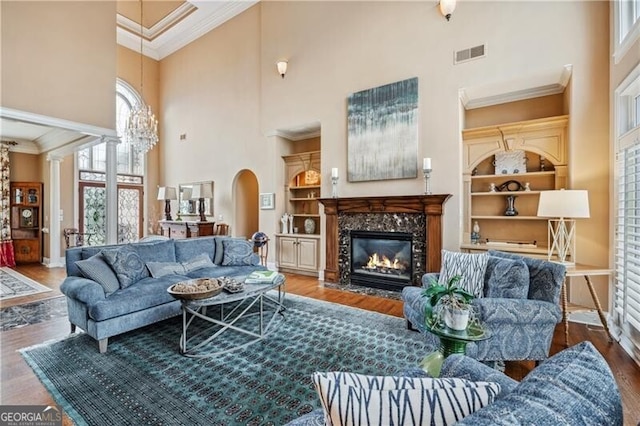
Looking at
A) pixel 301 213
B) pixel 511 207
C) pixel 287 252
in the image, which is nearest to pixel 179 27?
pixel 301 213

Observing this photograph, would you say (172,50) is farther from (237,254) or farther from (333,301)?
(333,301)

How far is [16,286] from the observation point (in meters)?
5.09

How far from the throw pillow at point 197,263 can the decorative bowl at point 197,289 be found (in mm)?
1093

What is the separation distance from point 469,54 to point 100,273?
534 centimetres

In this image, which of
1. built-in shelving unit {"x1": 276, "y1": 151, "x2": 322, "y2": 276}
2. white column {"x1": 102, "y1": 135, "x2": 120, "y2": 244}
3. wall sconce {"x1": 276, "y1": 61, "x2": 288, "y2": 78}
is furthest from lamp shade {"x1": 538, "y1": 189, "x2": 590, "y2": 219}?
white column {"x1": 102, "y1": 135, "x2": 120, "y2": 244}

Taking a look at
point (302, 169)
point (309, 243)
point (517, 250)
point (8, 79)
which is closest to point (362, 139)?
point (302, 169)

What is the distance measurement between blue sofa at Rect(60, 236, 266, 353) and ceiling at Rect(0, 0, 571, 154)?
2717 millimetres

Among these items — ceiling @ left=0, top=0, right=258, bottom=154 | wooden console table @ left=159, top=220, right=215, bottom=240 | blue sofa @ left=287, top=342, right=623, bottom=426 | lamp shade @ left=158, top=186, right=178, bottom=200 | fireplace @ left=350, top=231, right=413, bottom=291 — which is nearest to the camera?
blue sofa @ left=287, top=342, right=623, bottom=426

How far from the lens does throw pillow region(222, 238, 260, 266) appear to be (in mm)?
4355

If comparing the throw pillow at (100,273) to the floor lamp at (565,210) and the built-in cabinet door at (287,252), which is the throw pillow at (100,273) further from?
the floor lamp at (565,210)

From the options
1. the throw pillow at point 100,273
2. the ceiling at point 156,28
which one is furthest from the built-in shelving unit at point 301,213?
the ceiling at point 156,28

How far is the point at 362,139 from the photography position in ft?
16.8

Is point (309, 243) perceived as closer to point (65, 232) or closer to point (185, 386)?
point (185, 386)

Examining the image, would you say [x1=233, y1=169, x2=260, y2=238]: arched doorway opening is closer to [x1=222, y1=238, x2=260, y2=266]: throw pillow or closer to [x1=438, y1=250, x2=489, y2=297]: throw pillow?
[x1=222, y1=238, x2=260, y2=266]: throw pillow
